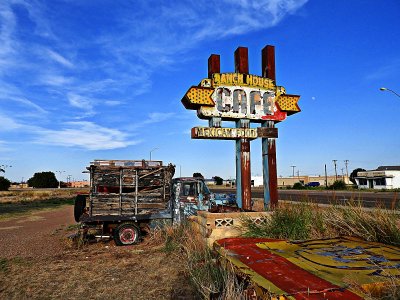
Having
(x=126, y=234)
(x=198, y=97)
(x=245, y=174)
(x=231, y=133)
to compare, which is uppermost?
(x=198, y=97)

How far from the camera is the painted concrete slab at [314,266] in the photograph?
281 centimetres

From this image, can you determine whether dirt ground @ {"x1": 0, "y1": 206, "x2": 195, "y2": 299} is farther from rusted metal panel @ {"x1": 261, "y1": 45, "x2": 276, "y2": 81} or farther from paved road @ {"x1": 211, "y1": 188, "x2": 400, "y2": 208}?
rusted metal panel @ {"x1": 261, "y1": 45, "x2": 276, "y2": 81}

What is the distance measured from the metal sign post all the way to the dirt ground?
11.4ft

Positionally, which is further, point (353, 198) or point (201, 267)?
point (353, 198)

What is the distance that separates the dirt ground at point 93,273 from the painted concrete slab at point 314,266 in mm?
1414

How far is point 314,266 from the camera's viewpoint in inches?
140

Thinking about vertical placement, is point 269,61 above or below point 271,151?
above

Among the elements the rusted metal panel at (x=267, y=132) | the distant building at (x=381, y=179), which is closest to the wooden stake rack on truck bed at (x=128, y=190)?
the rusted metal panel at (x=267, y=132)

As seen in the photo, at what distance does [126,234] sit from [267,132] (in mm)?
5502

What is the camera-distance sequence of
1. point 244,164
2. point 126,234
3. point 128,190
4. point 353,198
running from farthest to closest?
point 353,198, point 128,190, point 126,234, point 244,164

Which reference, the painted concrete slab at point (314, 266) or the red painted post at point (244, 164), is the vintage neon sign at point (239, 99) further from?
the painted concrete slab at point (314, 266)

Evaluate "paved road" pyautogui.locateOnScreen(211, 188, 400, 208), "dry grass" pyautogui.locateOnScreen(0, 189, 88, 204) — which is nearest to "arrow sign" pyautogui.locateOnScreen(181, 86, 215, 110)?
"paved road" pyautogui.locateOnScreen(211, 188, 400, 208)

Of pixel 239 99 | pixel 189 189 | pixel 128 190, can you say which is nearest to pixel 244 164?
pixel 239 99

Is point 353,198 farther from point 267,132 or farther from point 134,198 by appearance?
point 134,198
